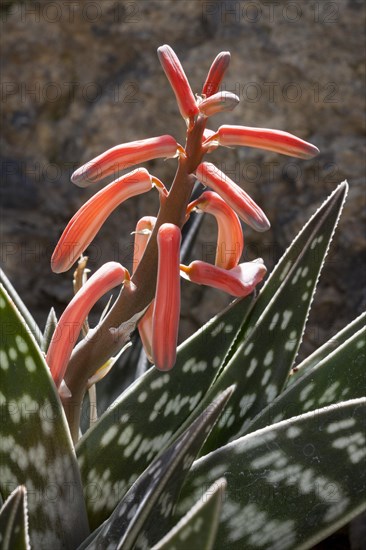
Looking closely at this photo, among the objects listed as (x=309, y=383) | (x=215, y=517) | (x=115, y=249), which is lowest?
(x=115, y=249)

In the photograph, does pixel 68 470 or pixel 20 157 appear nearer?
pixel 68 470

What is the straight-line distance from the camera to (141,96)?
1.88 metres

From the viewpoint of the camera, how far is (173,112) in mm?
1856

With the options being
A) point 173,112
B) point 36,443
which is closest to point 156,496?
point 36,443

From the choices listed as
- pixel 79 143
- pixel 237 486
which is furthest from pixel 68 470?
pixel 79 143

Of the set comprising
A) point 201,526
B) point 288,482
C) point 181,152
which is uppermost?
point 181,152

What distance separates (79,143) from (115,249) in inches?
10.2

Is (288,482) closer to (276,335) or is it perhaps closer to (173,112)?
(276,335)

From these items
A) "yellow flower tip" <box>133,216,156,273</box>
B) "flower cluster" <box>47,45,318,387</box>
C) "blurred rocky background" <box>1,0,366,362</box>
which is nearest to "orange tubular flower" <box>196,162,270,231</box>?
"flower cluster" <box>47,45,318,387</box>

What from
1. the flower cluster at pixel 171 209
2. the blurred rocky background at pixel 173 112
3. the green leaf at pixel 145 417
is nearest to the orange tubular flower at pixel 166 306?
the flower cluster at pixel 171 209

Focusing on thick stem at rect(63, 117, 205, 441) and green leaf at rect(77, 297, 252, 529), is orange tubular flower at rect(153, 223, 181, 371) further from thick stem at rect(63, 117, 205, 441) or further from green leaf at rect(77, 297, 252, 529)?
green leaf at rect(77, 297, 252, 529)

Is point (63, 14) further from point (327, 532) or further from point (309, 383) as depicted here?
point (327, 532)

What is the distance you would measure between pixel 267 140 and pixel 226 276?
6.1 inches

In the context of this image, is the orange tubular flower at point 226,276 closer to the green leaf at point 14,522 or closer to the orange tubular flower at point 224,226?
the orange tubular flower at point 224,226
